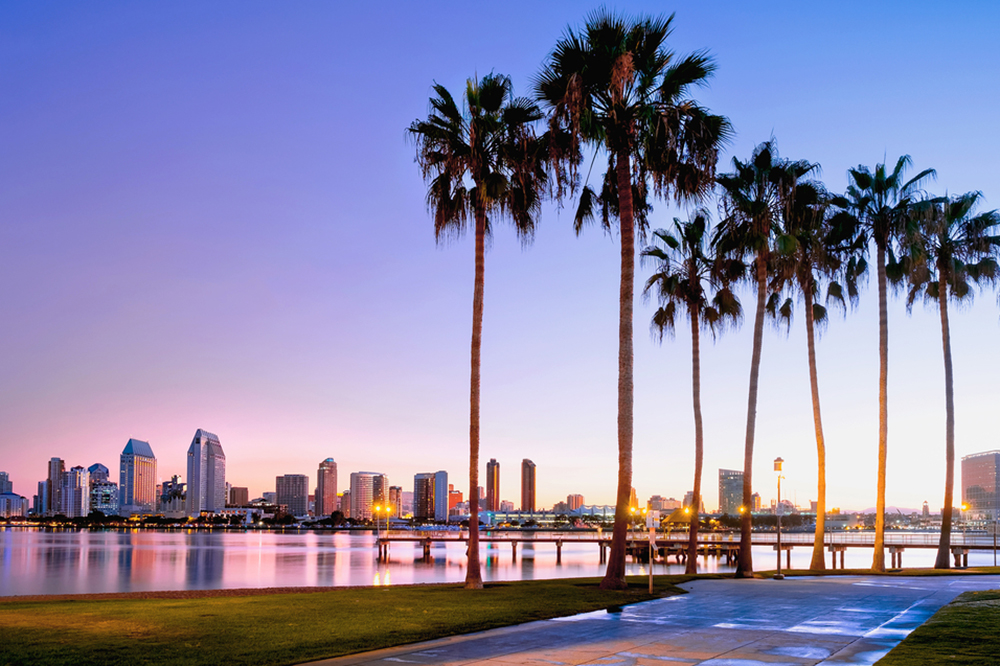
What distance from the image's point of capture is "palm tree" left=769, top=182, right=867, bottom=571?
32.3 metres

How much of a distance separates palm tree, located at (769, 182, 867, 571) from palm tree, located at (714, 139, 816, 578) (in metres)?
0.67

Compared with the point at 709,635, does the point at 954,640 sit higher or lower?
higher

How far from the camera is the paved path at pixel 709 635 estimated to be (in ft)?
39.1

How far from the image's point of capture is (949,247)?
37.8 meters

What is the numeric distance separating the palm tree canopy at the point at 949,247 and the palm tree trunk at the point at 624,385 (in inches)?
698

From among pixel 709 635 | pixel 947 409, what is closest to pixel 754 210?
pixel 947 409

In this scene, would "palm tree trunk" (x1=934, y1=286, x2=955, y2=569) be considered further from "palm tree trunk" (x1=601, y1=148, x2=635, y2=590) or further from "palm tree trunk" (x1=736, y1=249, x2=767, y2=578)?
"palm tree trunk" (x1=601, y1=148, x2=635, y2=590)

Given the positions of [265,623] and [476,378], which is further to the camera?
[476,378]

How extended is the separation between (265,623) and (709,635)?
27.2 ft

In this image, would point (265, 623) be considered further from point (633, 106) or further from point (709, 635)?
point (633, 106)

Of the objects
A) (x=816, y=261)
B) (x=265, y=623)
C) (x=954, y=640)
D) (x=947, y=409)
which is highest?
(x=816, y=261)

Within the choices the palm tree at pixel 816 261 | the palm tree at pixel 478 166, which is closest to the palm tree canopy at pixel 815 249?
the palm tree at pixel 816 261

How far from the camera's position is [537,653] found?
40.7 feet

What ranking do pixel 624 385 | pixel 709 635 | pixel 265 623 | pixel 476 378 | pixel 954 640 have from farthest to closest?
1. pixel 476 378
2. pixel 624 385
3. pixel 265 623
4. pixel 709 635
5. pixel 954 640
